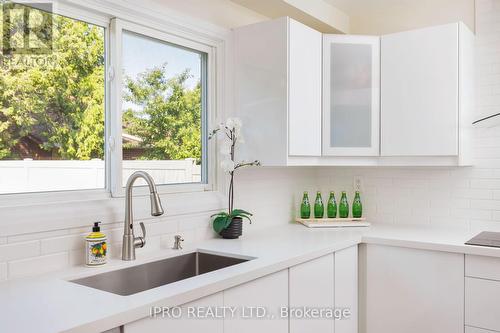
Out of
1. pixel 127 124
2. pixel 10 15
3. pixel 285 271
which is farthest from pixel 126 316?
pixel 10 15

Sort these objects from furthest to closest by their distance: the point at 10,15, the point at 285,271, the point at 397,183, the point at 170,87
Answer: the point at 397,183 → the point at 170,87 → the point at 285,271 → the point at 10,15

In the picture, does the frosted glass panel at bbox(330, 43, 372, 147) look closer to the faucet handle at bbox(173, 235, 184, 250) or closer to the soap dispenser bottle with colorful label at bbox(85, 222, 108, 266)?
the faucet handle at bbox(173, 235, 184, 250)

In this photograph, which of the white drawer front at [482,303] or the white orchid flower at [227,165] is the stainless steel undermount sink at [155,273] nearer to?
the white orchid flower at [227,165]

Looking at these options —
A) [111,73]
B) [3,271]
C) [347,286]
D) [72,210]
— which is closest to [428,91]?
[347,286]

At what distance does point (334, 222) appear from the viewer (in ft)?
9.63

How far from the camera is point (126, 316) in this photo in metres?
1.31

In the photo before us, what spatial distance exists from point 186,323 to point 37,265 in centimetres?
66

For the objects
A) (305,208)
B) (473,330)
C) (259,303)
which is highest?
(305,208)

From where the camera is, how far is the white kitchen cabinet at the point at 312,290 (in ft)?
6.70

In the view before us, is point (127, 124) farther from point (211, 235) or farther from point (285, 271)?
point (285, 271)

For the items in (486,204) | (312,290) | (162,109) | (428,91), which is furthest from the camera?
(486,204)

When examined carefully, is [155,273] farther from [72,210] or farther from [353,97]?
[353,97]

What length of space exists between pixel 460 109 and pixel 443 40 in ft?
1.35

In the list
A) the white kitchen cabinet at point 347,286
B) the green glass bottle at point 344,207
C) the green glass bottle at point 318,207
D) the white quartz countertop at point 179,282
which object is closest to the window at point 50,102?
the white quartz countertop at point 179,282
